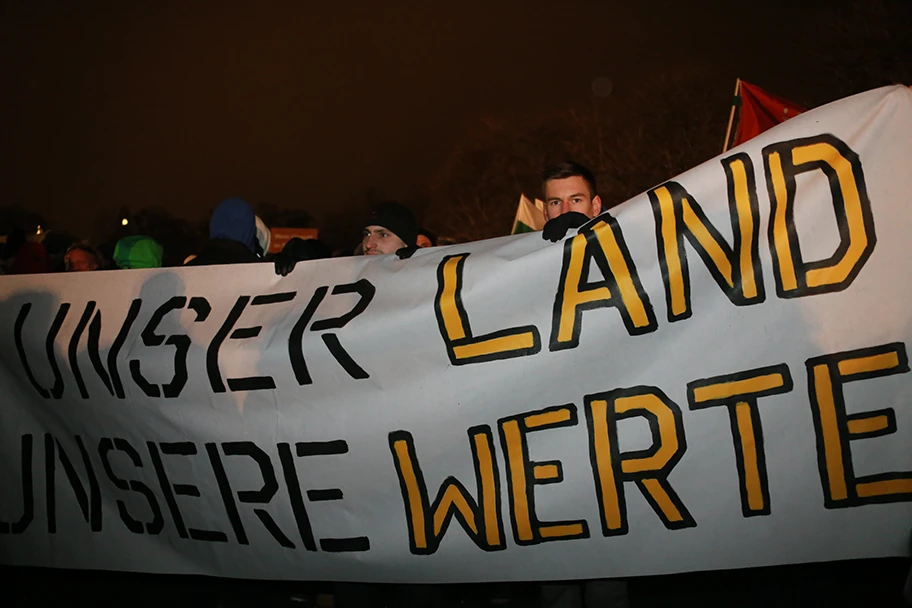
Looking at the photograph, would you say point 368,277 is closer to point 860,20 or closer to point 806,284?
point 806,284

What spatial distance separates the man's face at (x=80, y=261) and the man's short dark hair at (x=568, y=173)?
3009 millimetres

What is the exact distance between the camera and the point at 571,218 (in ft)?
9.93

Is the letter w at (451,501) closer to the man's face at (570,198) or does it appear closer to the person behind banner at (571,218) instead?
the person behind banner at (571,218)

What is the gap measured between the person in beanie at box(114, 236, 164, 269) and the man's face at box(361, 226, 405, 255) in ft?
4.02

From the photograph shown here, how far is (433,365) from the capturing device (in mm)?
2980

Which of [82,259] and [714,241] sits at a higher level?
[82,259]

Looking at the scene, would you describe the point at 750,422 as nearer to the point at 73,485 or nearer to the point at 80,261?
the point at 73,485

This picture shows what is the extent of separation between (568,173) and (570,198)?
0.11m

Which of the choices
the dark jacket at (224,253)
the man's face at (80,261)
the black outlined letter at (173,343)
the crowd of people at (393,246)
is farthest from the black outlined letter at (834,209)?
the man's face at (80,261)

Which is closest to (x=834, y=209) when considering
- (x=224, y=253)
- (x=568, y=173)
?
(x=568, y=173)

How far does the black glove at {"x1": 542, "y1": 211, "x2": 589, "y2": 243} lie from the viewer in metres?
2.97

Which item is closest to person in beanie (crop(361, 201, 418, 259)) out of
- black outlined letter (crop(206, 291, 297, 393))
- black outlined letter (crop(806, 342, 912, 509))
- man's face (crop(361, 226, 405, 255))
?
man's face (crop(361, 226, 405, 255))

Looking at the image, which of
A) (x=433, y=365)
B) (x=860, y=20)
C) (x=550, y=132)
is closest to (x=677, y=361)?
(x=433, y=365)

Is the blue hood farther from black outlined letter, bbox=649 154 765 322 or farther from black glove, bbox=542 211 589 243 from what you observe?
Answer: black outlined letter, bbox=649 154 765 322
